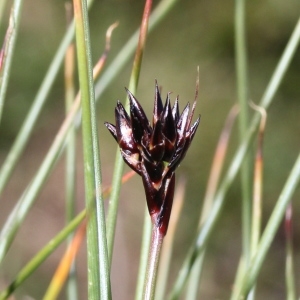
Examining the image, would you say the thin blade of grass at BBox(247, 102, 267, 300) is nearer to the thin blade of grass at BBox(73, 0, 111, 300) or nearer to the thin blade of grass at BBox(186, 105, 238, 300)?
the thin blade of grass at BBox(186, 105, 238, 300)

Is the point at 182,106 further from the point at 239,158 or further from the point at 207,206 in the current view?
the point at 239,158

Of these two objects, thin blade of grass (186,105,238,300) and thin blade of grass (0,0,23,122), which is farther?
thin blade of grass (186,105,238,300)

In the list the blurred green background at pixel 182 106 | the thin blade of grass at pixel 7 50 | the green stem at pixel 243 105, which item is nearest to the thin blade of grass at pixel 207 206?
the green stem at pixel 243 105

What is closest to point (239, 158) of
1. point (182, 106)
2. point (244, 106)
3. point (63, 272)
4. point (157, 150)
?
point (244, 106)

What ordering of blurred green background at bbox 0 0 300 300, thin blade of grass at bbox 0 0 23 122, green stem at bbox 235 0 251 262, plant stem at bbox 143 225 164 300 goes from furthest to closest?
blurred green background at bbox 0 0 300 300 < green stem at bbox 235 0 251 262 < thin blade of grass at bbox 0 0 23 122 < plant stem at bbox 143 225 164 300

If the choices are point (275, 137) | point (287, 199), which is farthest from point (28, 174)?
point (287, 199)

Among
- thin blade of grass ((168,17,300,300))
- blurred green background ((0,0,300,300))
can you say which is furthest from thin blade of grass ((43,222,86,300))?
blurred green background ((0,0,300,300))

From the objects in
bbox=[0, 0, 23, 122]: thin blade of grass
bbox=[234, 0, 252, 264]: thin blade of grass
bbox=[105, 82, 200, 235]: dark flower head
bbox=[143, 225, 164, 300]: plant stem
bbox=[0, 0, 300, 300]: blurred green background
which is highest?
bbox=[0, 0, 300, 300]: blurred green background

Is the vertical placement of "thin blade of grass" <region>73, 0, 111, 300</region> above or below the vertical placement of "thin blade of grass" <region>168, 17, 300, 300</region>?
below

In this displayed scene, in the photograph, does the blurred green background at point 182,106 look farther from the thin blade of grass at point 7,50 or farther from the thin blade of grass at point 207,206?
the thin blade of grass at point 7,50
